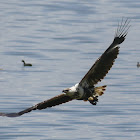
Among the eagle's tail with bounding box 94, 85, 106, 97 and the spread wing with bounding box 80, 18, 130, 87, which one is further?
the eagle's tail with bounding box 94, 85, 106, 97

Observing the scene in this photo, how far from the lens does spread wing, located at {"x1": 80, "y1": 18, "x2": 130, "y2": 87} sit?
16.6 meters

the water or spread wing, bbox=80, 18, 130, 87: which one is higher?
spread wing, bbox=80, 18, 130, 87

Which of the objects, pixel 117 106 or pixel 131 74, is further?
pixel 131 74

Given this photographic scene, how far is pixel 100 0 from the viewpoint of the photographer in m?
45.2

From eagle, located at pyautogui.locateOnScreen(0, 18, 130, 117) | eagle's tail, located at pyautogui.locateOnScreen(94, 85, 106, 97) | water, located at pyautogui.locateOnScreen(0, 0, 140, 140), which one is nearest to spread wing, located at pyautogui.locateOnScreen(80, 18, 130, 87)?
eagle, located at pyautogui.locateOnScreen(0, 18, 130, 117)

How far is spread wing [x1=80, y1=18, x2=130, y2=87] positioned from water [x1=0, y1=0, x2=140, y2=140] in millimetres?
4159

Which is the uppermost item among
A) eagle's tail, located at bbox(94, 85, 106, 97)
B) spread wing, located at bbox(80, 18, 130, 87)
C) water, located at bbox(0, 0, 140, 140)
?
spread wing, located at bbox(80, 18, 130, 87)

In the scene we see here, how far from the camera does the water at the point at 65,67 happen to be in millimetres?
22078

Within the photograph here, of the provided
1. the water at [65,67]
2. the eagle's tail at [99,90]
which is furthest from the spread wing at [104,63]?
the water at [65,67]

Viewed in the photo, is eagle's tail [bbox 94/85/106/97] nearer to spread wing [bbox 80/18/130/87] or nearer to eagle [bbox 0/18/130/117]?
eagle [bbox 0/18/130/117]

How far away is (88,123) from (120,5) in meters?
20.8

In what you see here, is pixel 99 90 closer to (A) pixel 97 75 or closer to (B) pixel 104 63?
(A) pixel 97 75

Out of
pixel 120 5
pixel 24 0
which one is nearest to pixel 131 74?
pixel 120 5

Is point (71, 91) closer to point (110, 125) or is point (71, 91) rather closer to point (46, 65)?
point (110, 125)
